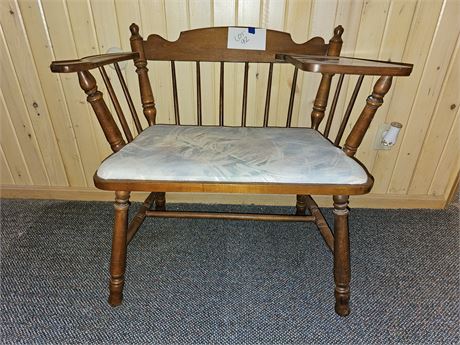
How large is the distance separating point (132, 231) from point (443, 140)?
1.26m

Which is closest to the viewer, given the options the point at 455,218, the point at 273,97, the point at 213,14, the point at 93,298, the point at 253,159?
the point at 253,159

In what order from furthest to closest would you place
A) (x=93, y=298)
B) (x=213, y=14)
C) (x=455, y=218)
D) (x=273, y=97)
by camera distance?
(x=455, y=218), (x=273, y=97), (x=213, y=14), (x=93, y=298)

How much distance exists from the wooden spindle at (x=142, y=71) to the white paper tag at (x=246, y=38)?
0.95 feet

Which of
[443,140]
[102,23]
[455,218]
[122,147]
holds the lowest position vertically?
[455,218]

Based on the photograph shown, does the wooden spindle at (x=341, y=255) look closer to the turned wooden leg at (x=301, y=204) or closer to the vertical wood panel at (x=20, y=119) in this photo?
the turned wooden leg at (x=301, y=204)

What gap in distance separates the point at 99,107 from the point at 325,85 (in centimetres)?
71

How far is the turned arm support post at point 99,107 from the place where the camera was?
74 cm

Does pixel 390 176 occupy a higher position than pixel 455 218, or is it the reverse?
pixel 390 176

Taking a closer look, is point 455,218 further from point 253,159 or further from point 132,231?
point 132,231

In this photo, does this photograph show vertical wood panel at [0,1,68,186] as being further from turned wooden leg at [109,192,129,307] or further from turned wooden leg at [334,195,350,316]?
turned wooden leg at [334,195,350,316]

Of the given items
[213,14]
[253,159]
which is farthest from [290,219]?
[213,14]

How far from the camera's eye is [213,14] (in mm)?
1073

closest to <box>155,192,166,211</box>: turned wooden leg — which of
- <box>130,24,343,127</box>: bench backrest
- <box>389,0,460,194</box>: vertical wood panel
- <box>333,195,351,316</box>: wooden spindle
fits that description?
<box>130,24,343,127</box>: bench backrest

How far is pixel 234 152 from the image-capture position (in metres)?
0.83
